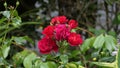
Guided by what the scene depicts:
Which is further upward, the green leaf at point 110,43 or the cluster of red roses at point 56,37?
the cluster of red roses at point 56,37

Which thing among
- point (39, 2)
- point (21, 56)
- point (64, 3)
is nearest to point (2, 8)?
point (39, 2)

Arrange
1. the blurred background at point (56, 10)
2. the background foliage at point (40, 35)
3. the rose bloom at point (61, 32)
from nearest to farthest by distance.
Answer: the rose bloom at point (61, 32)
the background foliage at point (40, 35)
the blurred background at point (56, 10)

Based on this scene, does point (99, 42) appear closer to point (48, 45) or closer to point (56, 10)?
point (48, 45)

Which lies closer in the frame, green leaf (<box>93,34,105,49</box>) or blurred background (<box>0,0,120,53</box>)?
green leaf (<box>93,34,105,49</box>)

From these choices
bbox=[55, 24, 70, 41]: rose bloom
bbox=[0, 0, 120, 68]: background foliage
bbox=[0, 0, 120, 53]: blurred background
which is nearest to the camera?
bbox=[55, 24, 70, 41]: rose bloom

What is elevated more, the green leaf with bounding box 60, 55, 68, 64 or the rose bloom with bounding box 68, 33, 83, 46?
the rose bloom with bounding box 68, 33, 83, 46

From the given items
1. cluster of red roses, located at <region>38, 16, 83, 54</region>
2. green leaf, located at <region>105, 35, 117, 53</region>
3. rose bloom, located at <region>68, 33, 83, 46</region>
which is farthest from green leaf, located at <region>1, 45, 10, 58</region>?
green leaf, located at <region>105, 35, 117, 53</region>

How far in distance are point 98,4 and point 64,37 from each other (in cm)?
170

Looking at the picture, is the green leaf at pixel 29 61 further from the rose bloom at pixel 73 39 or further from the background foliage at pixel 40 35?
the rose bloom at pixel 73 39

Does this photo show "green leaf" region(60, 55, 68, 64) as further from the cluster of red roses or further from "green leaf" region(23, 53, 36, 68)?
"green leaf" region(23, 53, 36, 68)

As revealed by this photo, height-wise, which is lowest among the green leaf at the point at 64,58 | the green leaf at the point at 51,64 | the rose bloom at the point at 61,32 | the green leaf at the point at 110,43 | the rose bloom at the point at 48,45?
the green leaf at the point at 51,64

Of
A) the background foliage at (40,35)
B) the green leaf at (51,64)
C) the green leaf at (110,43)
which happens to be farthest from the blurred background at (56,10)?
the green leaf at (51,64)

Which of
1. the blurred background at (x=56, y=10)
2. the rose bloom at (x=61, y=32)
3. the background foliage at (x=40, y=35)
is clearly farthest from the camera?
the blurred background at (x=56, y=10)

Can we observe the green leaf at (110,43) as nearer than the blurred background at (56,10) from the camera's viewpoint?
Yes
